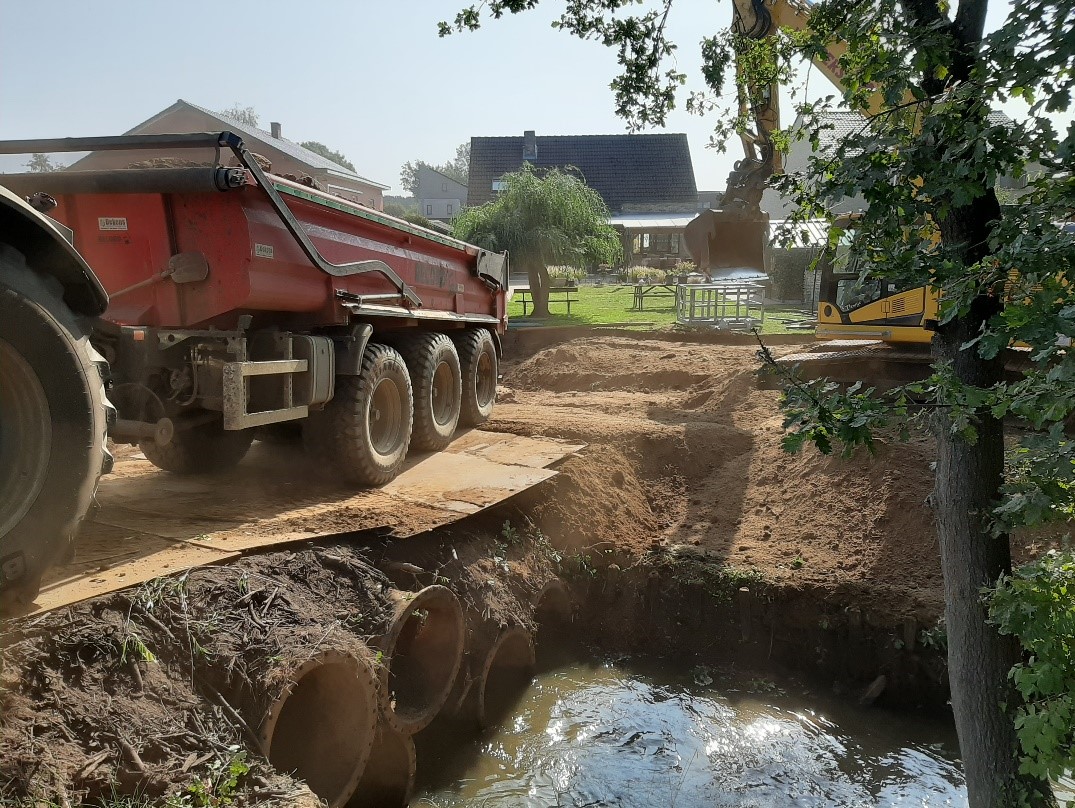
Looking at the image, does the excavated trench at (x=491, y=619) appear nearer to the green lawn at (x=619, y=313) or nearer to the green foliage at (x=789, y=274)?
the green lawn at (x=619, y=313)

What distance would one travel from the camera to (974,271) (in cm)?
274

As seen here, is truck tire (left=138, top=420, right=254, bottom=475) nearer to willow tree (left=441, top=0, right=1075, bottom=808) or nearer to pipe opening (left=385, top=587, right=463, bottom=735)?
pipe opening (left=385, top=587, right=463, bottom=735)

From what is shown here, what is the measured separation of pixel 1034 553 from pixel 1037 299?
19.4ft

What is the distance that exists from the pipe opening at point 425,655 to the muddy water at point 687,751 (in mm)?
521

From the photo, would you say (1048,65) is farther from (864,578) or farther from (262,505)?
(864,578)

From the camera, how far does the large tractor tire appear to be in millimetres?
3299

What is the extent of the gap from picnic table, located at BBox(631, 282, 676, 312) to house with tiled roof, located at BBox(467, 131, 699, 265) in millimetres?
13659

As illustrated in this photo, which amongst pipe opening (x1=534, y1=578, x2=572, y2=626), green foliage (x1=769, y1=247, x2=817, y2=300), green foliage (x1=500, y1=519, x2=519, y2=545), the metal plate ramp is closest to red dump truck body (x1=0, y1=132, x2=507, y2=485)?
the metal plate ramp

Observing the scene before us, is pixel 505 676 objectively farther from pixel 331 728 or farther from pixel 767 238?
pixel 767 238

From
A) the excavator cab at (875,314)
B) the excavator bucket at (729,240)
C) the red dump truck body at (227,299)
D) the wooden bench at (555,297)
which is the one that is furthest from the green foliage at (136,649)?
the wooden bench at (555,297)

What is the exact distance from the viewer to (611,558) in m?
8.04

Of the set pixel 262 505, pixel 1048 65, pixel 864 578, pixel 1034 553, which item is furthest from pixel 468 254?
pixel 1048 65

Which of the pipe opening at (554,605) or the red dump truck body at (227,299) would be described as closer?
the red dump truck body at (227,299)

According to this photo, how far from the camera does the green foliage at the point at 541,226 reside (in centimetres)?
2031
